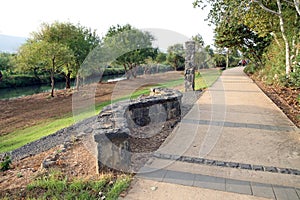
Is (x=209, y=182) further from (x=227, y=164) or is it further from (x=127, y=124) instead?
(x=127, y=124)

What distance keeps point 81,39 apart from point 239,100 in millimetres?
15448

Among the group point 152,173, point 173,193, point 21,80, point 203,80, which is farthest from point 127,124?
point 21,80

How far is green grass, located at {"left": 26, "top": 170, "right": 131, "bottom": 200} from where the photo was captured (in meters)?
2.81

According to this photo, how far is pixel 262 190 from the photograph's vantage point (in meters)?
2.85

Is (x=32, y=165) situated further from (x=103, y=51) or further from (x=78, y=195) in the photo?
(x=103, y=51)

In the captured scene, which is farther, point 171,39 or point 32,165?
A: point 171,39

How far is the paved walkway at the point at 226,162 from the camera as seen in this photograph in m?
2.85

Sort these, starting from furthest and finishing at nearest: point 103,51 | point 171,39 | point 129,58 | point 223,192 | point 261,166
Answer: point 129,58
point 103,51
point 171,39
point 261,166
point 223,192

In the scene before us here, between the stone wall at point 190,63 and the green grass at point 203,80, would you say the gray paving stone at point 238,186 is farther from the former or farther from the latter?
the green grass at point 203,80

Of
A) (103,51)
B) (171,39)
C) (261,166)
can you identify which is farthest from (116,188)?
(103,51)

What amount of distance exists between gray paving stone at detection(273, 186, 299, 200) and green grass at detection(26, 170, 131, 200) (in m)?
1.83

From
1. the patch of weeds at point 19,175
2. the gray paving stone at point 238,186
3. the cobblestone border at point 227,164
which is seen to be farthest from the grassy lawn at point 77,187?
the gray paving stone at point 238,186

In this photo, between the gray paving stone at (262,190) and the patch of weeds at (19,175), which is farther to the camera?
the patch of weeds at (19,175)

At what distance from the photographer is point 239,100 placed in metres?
8.65
